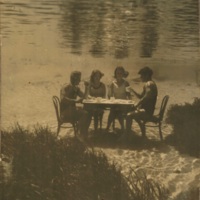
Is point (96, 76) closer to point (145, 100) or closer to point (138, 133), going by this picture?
point (145, 100)

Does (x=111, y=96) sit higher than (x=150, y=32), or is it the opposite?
(x=150, y=32)

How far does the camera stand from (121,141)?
11.9ft

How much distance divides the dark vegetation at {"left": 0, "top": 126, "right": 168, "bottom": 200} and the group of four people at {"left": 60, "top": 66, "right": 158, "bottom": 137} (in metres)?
0.20

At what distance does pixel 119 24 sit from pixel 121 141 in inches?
30.6

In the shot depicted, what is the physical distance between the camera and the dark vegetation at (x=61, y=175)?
3.49 m

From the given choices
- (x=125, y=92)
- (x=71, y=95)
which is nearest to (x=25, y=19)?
(x=71, y=95)

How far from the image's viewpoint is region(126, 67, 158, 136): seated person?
3.60 m

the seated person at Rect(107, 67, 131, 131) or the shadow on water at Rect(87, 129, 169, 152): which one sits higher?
the seated person at Rect(107, 67, 131, 131)

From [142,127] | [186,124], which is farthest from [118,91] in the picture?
[186,124]

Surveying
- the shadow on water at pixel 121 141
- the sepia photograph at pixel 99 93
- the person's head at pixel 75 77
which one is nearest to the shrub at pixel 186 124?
the sepia photograph at pixel 99 93

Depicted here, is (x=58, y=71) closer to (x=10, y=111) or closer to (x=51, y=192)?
(x=10, y=111)

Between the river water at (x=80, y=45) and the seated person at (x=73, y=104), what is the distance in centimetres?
5

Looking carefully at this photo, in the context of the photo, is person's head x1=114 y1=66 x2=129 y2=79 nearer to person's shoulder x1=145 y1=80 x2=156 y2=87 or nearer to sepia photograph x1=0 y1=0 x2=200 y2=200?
sepia photograph x1=0 y1=0 x2=200 y2=200

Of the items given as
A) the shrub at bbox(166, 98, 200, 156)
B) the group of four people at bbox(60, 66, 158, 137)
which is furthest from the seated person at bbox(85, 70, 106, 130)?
the shrub at bbox(166, 98, 200, 156)
